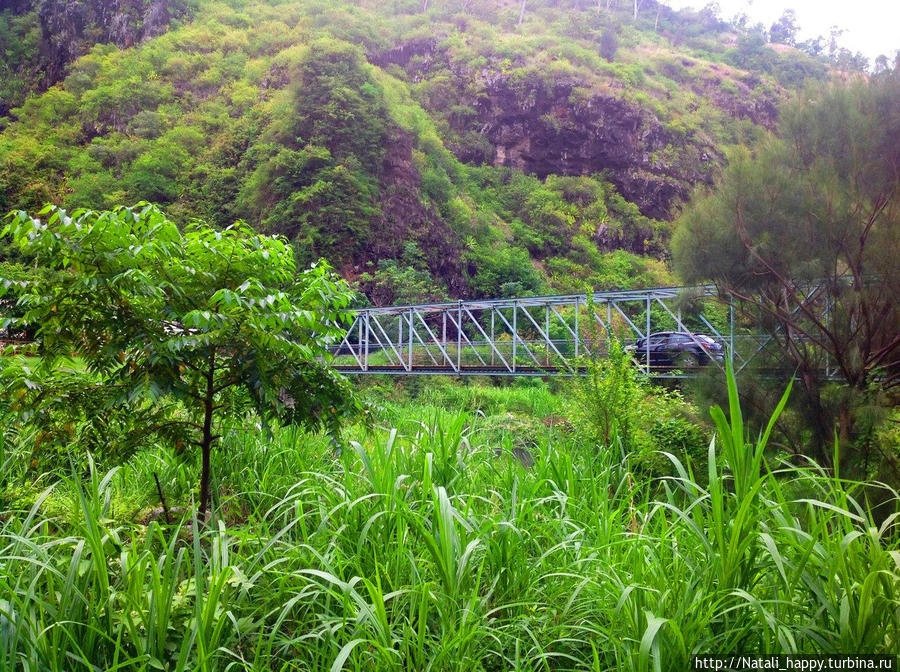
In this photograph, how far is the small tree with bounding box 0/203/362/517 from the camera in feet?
9.40

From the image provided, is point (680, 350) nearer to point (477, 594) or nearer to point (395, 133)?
point (477, 594)

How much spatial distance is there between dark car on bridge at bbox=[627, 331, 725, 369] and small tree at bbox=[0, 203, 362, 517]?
4475 millimetres

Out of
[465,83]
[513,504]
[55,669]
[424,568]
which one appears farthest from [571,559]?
[465,83]

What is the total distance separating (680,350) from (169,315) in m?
10.3

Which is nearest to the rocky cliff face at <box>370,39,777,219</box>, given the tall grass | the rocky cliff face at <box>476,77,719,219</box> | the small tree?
the rocky cliff face at <box>476,77,719,219</box>

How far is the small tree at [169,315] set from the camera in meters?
2.87

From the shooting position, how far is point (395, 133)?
→ 29.7 meters

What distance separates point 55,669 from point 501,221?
3507 centimetres

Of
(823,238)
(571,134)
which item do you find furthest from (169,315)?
(571,134)

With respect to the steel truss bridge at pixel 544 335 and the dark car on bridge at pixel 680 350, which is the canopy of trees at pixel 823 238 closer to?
the steel truss bridge at pixel 544 335

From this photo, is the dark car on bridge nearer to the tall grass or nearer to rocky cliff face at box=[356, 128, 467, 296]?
the tall grass

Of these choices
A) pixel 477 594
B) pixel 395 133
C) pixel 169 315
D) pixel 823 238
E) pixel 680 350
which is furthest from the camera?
pixel 395 133

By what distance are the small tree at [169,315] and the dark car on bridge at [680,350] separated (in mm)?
4475

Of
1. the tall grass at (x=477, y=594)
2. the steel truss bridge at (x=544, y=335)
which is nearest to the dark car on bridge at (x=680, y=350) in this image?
the steel truss bridge at (x=544, y=335)
